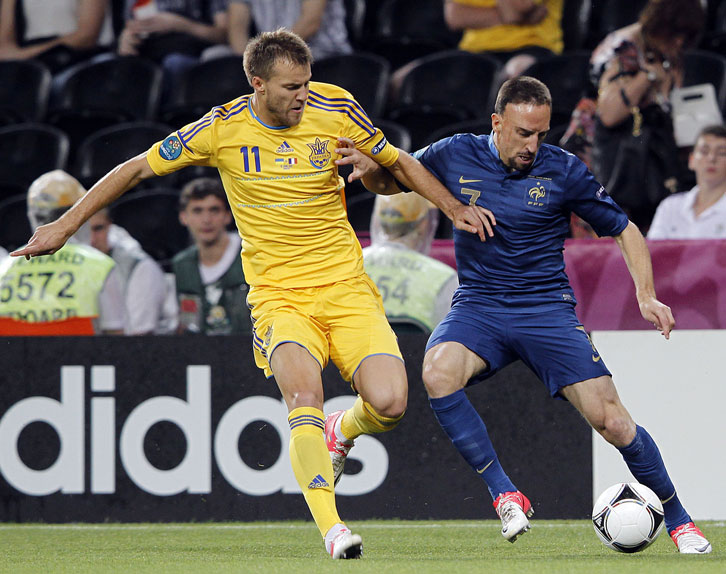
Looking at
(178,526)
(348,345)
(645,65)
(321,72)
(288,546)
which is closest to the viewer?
(348,345)

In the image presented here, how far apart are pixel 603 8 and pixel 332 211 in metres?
5.68

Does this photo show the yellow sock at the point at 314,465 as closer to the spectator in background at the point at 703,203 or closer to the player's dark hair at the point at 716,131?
the spectator in background at the point at 703,203

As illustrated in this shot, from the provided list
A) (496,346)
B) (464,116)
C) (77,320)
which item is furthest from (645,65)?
(77,320)

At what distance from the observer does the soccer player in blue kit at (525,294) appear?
4.98 metres

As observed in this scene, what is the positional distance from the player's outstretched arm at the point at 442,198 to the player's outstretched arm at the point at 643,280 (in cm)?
54

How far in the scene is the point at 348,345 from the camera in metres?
5.05

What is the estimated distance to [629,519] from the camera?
15.9 feet

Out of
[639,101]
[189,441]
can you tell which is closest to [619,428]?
[189,441]

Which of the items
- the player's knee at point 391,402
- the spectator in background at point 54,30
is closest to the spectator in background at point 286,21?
the spectator in background at point 54,30

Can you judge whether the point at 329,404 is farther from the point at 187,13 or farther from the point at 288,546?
the point at 187,13

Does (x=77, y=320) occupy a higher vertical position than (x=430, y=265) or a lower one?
lower

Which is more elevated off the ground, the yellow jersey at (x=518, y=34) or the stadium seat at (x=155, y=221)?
the yellow jersey at (x=518, y=34)

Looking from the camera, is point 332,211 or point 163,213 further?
point 163,213

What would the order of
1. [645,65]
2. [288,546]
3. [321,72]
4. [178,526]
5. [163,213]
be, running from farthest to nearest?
[321,72], [163,213], [645,65], [178,526], [288,546]
